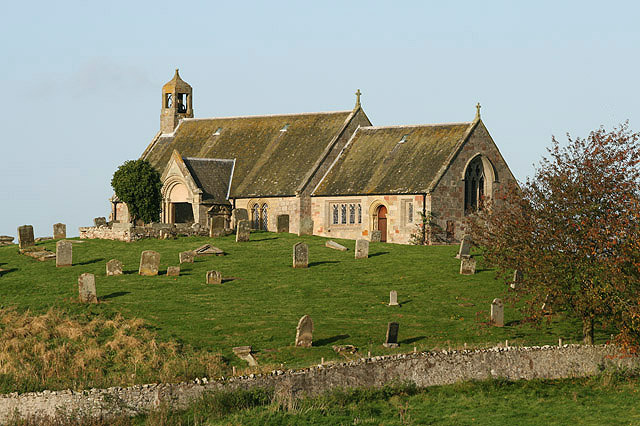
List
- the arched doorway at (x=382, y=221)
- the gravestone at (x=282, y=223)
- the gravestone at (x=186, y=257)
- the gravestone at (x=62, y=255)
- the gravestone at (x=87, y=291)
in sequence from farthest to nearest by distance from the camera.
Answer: the arched doorway at (x=382, y=221) → the gravestone at (x=282, y=223) → the gravestone at (x=186, y=257) → the gravestone at (x=62, y=255) → the gravestone at (x=87, y=291)

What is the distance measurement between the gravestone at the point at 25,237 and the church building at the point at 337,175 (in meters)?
10.9

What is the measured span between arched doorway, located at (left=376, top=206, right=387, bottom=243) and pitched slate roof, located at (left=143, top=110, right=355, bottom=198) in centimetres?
631

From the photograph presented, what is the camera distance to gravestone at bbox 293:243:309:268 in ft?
147

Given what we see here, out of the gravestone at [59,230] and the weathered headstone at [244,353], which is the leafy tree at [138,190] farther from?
the weathered headstone at [244,353]

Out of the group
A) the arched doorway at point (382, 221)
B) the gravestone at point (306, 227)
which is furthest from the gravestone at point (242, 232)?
the arched doorway at point (382, 221)

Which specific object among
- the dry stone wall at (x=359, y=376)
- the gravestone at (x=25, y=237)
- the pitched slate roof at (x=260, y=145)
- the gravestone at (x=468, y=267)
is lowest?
the dry stone wall at (x=359, y=376)

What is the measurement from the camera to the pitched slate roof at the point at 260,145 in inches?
2564

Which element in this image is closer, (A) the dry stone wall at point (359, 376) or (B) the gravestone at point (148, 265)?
(A) the dry stone wall at point (359, 376)

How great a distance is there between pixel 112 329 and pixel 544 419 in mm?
16155

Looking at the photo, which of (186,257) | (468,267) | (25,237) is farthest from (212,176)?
(468,267)

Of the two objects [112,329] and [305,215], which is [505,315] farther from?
[305,215]

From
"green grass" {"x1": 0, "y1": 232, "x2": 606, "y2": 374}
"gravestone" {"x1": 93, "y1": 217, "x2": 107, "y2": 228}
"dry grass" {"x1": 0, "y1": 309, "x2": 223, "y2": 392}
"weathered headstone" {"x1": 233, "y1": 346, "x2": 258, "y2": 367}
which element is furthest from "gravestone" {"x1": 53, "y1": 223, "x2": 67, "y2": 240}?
"weathered headstone" {"x1": 233, "y1": 346, "x2": 258, "y2": 367}

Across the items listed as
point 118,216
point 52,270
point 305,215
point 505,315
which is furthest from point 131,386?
point 118,216

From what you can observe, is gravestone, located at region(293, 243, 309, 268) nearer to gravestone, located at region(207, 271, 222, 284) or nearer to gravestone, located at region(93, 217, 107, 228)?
gravestone, located at region(207, 271, 222, 284)
